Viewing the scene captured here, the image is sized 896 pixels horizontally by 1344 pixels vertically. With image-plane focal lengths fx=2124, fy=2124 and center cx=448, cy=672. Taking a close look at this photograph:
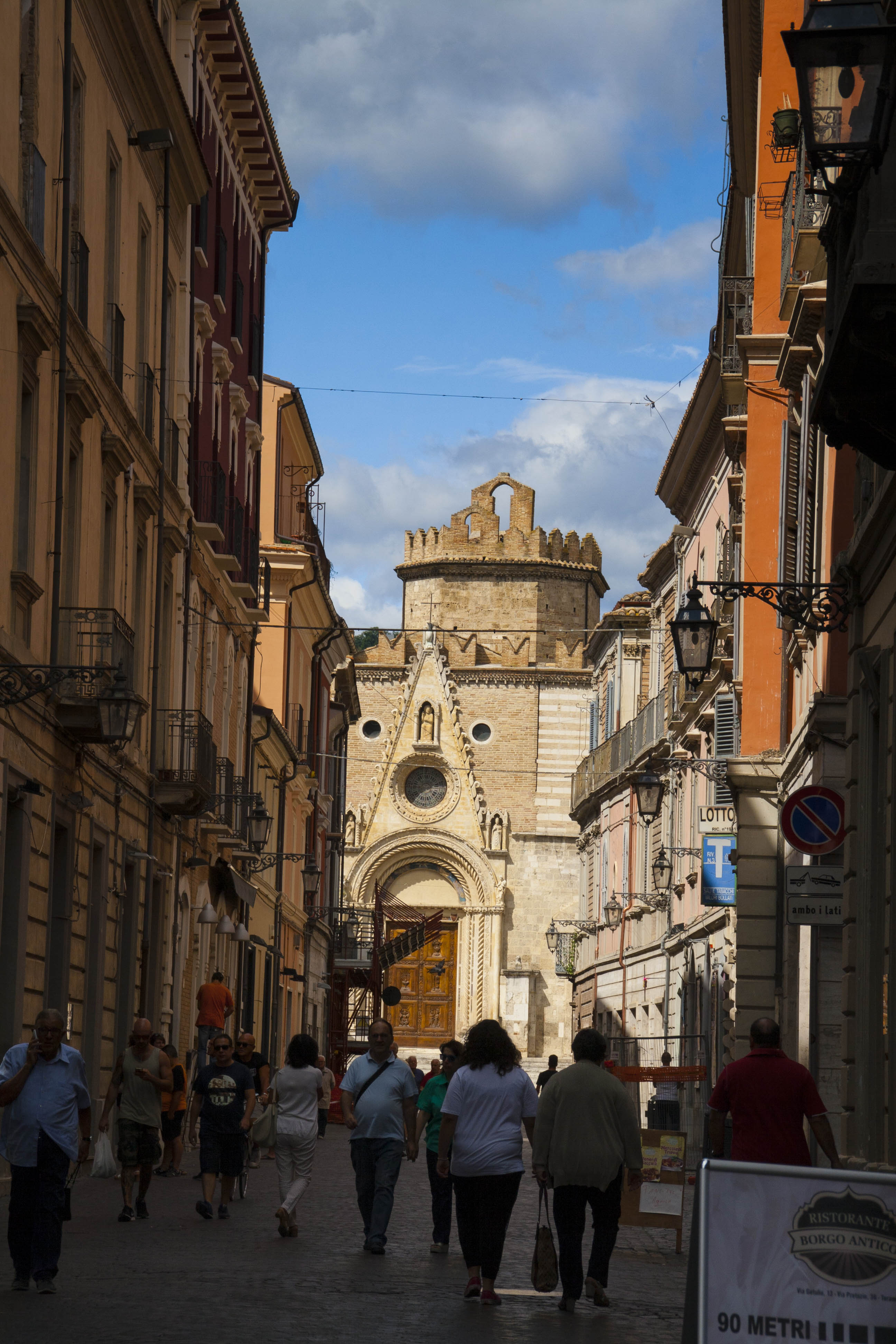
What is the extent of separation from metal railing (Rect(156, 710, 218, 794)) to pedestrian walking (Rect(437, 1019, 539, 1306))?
488 inches

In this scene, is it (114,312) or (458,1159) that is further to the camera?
(114,312)

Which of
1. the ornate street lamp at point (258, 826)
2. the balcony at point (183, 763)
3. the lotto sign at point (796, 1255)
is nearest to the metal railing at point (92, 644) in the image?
the balcony at point (183, 763)

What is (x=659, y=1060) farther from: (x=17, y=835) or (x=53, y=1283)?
(x=53, y=1283)

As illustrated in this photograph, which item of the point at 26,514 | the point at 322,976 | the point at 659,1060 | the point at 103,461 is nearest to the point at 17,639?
the point at 26,514

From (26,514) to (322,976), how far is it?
120ft

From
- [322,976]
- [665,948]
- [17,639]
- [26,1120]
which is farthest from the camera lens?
[322,976]

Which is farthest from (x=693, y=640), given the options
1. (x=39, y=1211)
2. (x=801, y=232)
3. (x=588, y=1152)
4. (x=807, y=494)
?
(x=39, y=1211)

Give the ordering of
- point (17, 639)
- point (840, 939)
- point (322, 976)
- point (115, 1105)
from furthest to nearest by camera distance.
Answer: point (322, 976) → point (115, 1105) → point (840, 939) → point (17, 639)

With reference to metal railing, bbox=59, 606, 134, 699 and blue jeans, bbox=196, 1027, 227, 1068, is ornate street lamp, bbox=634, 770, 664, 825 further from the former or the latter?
metal railing, bbox=59, 606, 134, 699

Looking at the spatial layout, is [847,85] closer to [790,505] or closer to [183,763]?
[790,505]

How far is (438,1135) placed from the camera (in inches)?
656

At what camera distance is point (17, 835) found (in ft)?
54.5

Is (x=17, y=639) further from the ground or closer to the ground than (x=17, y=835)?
further from the ground

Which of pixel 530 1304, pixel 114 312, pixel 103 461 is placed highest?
pixel 114 312
